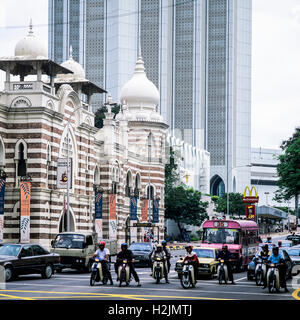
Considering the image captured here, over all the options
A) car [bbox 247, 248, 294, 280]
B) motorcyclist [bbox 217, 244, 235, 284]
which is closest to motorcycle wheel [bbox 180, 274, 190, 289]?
motorcyclist [bbox 217, 244, 235, 284]

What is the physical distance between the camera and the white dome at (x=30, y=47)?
4841 centimetres

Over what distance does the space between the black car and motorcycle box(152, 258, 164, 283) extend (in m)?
11.1

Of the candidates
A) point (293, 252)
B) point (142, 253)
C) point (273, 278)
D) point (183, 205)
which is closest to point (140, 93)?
point (183, 205)

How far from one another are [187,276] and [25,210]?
64.2ft

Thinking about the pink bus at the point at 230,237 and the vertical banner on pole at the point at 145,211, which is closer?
the pink bus at the point at 230,237

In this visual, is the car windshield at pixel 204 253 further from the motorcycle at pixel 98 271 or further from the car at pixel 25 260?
the motorcycle at pixel 98 271

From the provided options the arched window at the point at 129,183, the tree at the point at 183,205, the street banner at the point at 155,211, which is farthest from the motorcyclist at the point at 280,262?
the tree at the point at 183,205

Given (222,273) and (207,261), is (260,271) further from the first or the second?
(207,261)

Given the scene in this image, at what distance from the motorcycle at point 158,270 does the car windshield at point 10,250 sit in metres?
5.23

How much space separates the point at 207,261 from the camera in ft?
105

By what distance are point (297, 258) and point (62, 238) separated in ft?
36.5

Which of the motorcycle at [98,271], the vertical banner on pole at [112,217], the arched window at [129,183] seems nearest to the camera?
the motorcycle at [98,271]
